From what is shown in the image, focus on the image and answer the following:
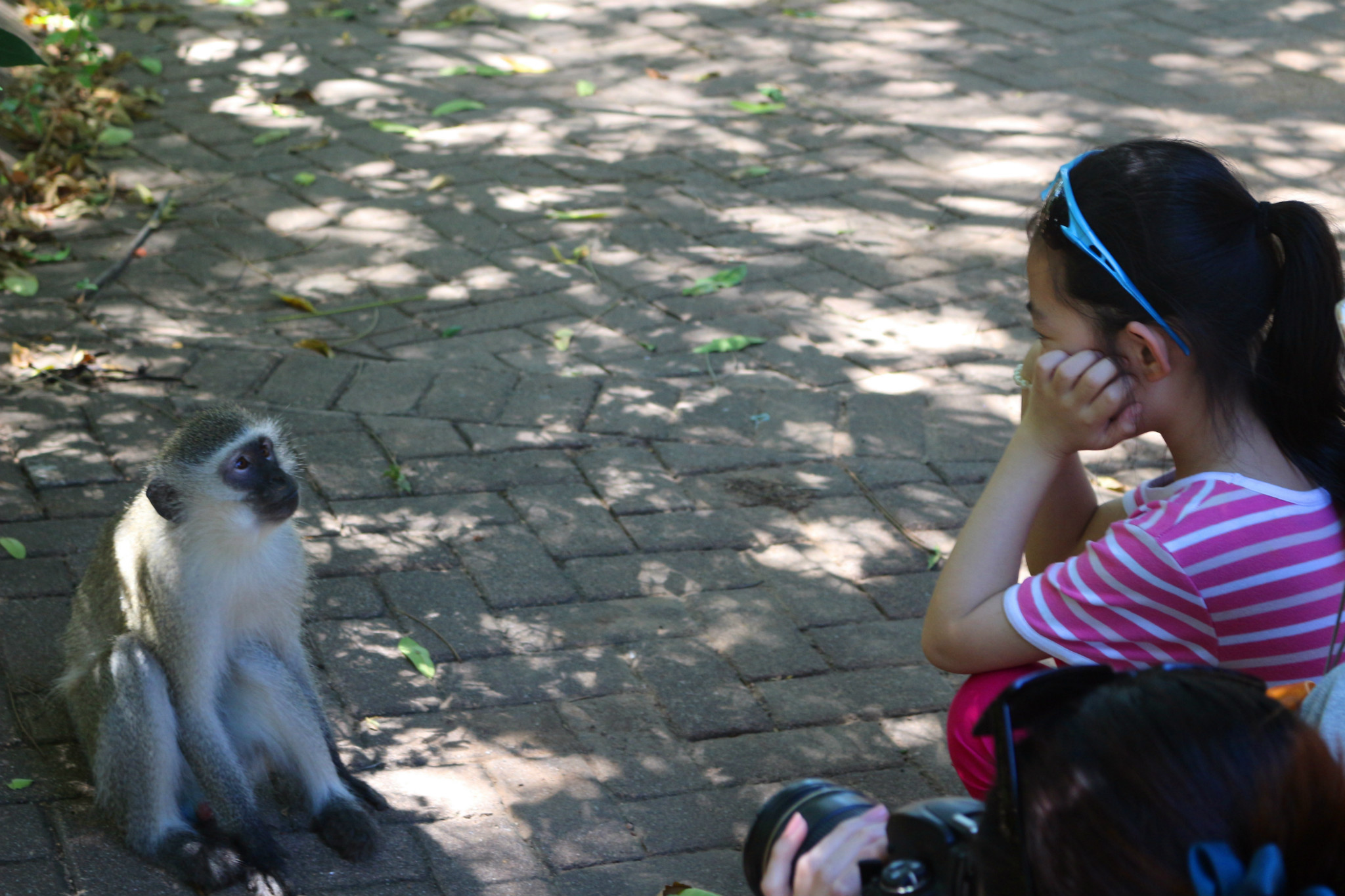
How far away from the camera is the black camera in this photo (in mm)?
1271

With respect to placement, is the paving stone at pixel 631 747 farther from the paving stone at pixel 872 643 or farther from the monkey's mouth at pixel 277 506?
the monkey's mouth at pixel 277 506

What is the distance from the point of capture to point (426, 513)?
3482mm

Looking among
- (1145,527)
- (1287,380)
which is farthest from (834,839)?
(1287,380)

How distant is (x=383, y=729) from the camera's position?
9.01ft

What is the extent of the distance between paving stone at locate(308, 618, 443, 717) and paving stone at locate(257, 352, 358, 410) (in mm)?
1119

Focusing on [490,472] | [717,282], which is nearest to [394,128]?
[717,282]

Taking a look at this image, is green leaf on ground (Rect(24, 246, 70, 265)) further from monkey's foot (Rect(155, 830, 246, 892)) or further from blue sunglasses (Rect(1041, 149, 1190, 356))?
blue sunglasses (Rect(1041, 149, 1190, 356))

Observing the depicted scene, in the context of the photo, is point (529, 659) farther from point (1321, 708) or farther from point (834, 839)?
point (1321, 708)

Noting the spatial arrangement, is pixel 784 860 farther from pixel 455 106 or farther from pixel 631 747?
pixel 455 106

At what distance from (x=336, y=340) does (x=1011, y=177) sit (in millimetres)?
3150

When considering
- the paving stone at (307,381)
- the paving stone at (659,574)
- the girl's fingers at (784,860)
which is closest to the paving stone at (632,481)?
the paving stone at (659,574)

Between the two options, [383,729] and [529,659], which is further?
[529,659]

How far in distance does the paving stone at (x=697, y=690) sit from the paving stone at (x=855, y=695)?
68mm

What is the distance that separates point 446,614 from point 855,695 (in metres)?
1.05
